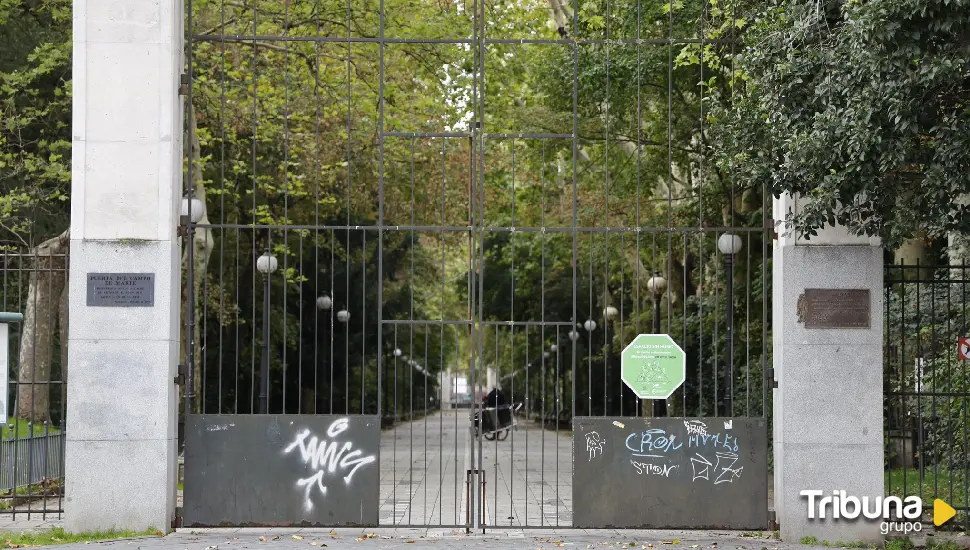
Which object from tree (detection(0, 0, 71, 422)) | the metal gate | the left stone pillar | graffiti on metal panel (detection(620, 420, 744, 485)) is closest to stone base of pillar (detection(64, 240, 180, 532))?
the left stone pillar

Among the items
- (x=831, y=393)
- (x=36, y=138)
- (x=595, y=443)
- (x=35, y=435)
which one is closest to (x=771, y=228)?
(x=831, y=393)

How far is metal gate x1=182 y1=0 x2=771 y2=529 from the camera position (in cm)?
1180

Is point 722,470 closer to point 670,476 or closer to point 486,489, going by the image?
point 670,476

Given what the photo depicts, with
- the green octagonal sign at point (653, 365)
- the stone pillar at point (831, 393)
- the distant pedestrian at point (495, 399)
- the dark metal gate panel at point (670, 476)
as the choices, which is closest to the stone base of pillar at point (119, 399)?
the dark metal gate panel at point (670, 476)

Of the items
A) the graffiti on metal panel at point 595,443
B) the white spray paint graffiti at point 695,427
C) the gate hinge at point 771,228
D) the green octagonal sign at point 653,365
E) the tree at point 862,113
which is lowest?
the graffiti on metal panel at point 595,443

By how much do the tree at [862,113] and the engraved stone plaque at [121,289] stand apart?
5.94 meters

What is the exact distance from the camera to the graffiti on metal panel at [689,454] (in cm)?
1187

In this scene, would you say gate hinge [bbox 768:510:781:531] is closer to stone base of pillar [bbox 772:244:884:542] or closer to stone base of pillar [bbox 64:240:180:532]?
stone base of pillar [bbox 772:244:884:542]

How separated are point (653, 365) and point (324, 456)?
3486mm

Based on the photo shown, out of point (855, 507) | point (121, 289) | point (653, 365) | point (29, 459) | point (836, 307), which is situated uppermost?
point (121, 289)

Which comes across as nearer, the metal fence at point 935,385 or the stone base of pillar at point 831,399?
the stone base of pillar at point 831,399

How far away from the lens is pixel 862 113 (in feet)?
31.3

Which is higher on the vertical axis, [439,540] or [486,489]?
[439,540]

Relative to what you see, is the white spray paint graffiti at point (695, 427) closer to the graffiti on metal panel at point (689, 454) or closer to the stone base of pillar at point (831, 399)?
the graffiti on metal panel at point (689, 454)
